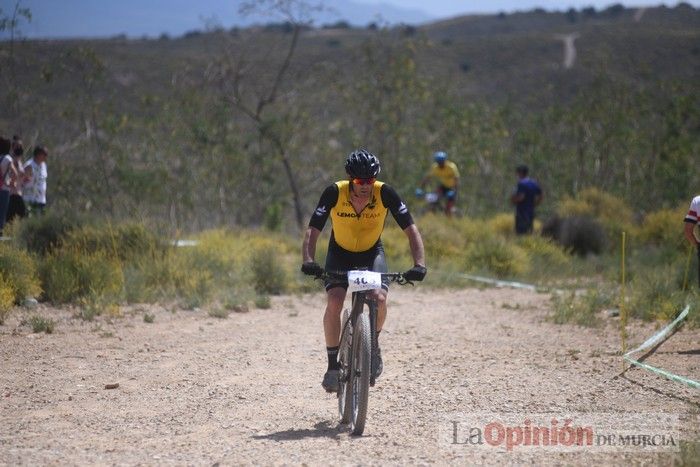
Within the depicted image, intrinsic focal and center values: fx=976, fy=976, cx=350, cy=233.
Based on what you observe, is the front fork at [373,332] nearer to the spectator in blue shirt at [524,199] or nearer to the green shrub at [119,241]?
the green shrub at [119,241]

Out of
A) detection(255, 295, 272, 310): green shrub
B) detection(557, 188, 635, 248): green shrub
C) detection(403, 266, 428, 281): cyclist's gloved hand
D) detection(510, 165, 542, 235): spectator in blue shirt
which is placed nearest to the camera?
detection(403, 266, 428, 281): cyclist's gloved hand

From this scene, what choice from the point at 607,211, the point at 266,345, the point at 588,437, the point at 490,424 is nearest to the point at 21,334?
the point at 266,345

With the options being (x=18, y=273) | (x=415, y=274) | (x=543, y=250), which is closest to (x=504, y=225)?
(x=543, y=250)

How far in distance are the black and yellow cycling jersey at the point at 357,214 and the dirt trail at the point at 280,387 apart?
1339 millimetres

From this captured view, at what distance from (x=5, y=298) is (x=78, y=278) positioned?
1.26 m

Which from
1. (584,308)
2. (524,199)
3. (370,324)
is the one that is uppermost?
(370,324)

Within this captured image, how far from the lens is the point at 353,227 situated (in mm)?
7238

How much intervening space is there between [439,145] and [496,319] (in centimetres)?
1949

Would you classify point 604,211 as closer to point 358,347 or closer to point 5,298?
point 5,298

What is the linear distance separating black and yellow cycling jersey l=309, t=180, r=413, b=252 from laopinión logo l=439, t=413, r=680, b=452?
147 centimetres

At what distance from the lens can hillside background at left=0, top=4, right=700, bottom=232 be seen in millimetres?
24750

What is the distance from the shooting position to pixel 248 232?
64.4 feet

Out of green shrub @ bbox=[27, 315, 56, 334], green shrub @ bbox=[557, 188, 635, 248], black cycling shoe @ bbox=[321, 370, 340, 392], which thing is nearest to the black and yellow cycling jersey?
black cycling shoe @ bbox=[321, 370, 340, 392]

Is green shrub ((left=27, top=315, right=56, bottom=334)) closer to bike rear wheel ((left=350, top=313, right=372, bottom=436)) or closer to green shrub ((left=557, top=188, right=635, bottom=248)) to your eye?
bike rear wheel ((left=350, top=313, right=372, bottom=436))
